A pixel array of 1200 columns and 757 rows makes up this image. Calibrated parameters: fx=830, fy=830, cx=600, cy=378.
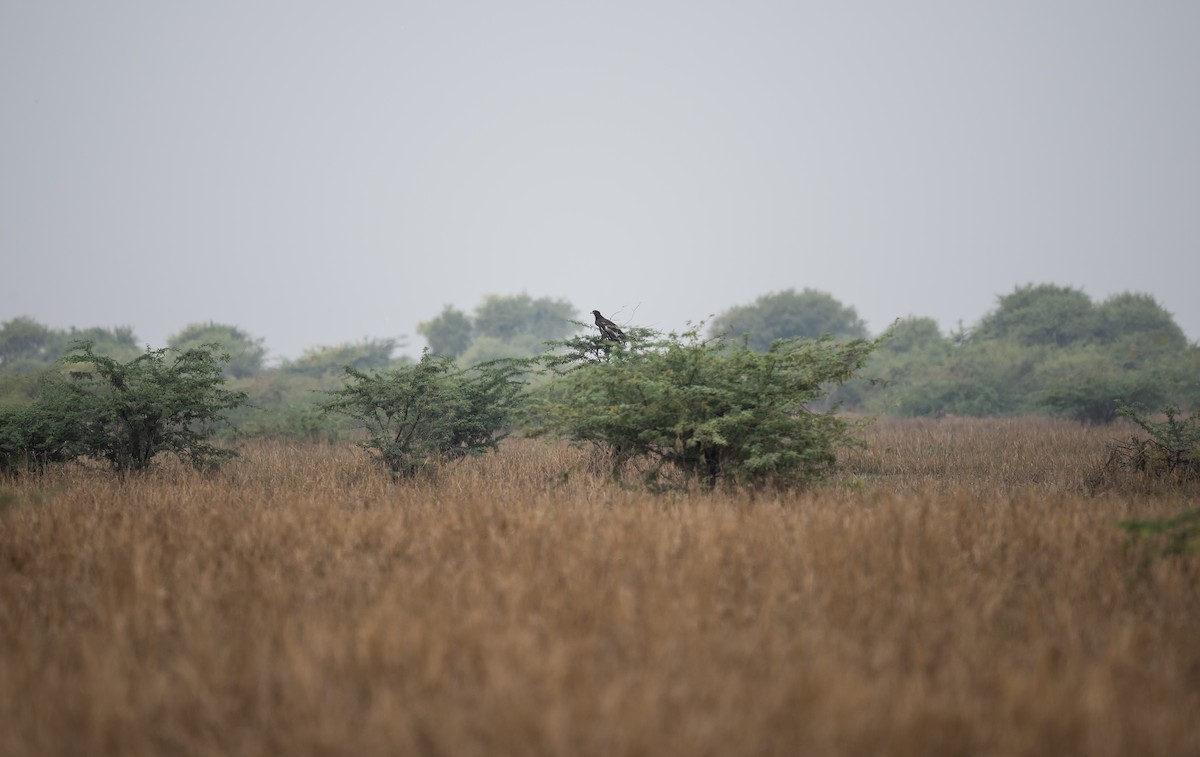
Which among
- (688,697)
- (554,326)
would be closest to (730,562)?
(688,697)

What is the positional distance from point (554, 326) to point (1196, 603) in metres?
61.4

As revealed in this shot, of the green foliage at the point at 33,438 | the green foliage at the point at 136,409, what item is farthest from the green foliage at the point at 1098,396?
the green foliage at the point at 33,438

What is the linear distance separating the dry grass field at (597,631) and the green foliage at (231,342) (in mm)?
40442

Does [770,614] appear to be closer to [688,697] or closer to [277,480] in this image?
[688,697]

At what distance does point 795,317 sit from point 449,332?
26277 mm

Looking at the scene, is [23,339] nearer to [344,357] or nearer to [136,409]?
[344,357]

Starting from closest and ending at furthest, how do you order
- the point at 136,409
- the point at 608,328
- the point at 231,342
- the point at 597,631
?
the point at 597,631
the point at 136,409
the point at 608,328
the point at 231,342

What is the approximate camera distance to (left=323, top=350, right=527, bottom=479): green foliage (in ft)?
35.8

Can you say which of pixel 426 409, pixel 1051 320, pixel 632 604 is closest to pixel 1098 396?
pixel 1051 320

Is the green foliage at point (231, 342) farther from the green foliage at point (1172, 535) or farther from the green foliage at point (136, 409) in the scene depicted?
the green foliage at point (1172, 535)

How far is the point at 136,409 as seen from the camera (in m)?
10.5

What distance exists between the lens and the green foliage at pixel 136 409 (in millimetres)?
10422

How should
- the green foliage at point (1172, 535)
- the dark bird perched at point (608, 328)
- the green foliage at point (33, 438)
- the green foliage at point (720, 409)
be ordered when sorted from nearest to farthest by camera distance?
the green foliage at point (1172, 535) → the green foliage at point (720, 409) → the green foliage at point (33, 438) → the dark bird perched at point (608, 328)

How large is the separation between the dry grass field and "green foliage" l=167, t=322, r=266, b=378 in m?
40.4
